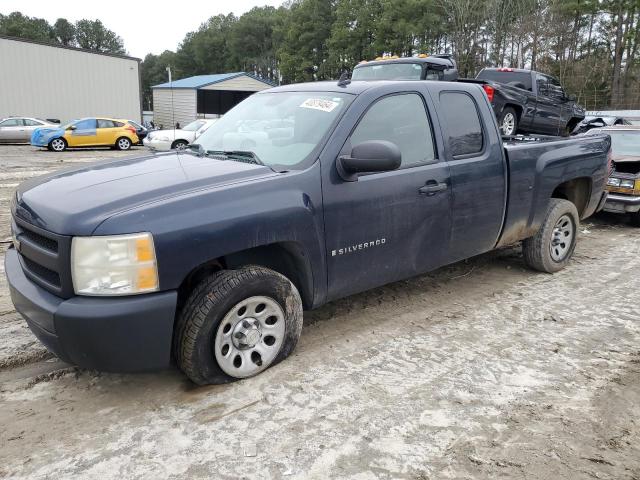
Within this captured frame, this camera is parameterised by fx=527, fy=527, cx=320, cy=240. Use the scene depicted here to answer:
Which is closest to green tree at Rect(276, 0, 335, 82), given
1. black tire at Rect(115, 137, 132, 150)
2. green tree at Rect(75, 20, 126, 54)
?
black tire at Rect(115, 137, 132, 150)

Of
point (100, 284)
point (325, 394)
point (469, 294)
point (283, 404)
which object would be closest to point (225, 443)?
point (283, 404)

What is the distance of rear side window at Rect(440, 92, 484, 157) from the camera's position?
13.8 ft

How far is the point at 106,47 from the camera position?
111375 mm

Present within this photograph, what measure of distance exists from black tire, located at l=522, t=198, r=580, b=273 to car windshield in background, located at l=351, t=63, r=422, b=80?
4825mm

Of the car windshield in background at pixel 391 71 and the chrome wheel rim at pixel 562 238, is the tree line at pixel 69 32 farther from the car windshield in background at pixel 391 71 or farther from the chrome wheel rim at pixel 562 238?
the chrome wheel rim at pixel 562 238

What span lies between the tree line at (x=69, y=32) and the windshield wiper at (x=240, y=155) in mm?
98606

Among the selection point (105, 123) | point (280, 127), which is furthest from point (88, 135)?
point (280, 127)

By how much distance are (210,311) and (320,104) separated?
171cm

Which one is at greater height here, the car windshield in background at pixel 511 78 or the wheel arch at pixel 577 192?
the car windshield in background at pixel 511 78

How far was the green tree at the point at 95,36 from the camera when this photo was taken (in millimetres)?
108875

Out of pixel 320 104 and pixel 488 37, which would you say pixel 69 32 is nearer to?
pixel 488 37

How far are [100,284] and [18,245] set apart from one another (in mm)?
909

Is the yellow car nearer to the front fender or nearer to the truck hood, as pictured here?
the truck hood

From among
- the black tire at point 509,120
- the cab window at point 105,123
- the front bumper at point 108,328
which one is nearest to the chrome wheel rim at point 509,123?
the black tire at point 509,120
